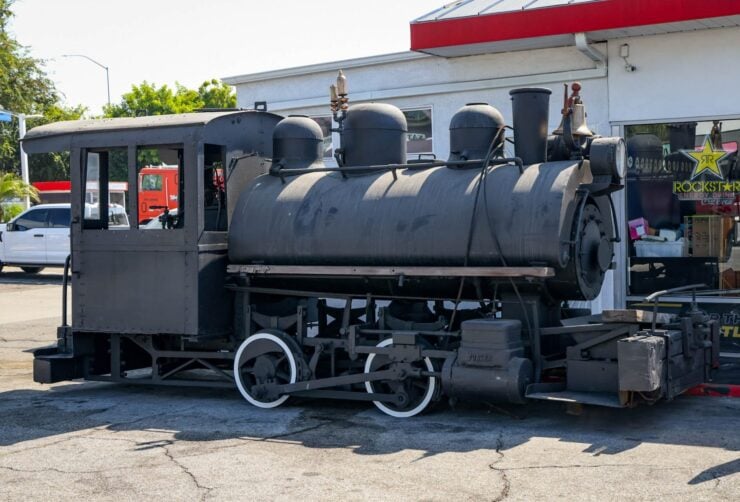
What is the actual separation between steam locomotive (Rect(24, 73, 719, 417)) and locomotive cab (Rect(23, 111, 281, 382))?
20mm

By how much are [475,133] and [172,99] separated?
49.5 m

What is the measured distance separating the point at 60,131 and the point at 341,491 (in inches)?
220

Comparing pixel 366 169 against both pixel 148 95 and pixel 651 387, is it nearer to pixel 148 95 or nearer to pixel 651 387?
pixel 651 387

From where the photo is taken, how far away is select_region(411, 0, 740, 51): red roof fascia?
34.5 ft

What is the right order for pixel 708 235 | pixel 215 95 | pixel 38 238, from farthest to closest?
pixel 215 95 → pixel 38 238 → pixel 708 235

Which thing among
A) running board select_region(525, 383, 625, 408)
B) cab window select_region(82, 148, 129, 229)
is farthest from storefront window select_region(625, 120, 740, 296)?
cab window select_region(82, 148, 129, 229)

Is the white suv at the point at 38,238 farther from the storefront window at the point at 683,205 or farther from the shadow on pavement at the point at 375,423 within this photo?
the storefront window at the point at 683,205

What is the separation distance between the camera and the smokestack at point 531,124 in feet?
28.8

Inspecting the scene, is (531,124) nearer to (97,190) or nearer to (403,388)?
(403,388)

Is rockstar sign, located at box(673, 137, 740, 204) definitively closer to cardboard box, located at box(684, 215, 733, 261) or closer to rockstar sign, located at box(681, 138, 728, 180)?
rockstar sign, located at box(681, 138, 728, 180)

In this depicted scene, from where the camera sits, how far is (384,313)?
29.9 ft

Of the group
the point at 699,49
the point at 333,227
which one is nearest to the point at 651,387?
the point at 333,227

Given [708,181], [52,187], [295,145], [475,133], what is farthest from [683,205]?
[52,187]

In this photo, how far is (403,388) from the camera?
28.4ft
